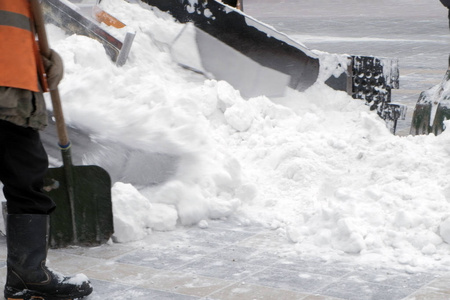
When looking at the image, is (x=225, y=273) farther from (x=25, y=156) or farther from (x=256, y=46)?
(x=256, y=46)

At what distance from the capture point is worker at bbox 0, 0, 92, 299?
281cm

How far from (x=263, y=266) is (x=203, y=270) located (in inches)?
9.9

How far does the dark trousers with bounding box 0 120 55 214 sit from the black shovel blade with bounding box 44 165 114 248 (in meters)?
0.46

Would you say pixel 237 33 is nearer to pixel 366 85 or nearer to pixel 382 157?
pixel 366 85

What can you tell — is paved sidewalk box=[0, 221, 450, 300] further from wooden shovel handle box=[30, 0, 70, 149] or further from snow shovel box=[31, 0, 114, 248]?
wooden shovel handle box=[30, 0, 70, 149]

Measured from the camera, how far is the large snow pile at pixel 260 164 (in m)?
3.64

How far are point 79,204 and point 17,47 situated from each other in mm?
972

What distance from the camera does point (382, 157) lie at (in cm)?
445

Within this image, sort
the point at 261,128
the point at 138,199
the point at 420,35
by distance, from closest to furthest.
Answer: the point at 138,199 → the point at 261,128 → the point at 420,35

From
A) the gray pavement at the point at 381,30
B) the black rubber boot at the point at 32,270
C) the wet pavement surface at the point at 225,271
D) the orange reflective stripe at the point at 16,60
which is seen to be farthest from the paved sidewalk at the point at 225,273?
the gray pavement at the point at 381,30

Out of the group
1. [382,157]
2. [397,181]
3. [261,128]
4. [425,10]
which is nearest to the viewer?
[397,181]

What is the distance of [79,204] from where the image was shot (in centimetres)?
360

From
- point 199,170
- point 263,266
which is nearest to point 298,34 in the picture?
point 199,170

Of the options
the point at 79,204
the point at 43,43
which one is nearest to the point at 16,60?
the point at 43,43
